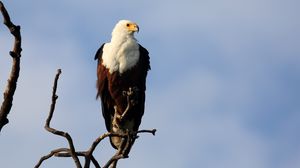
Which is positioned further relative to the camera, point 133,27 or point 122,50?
point 133,27

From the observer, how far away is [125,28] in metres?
9.02

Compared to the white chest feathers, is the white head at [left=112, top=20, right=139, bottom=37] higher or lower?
higher

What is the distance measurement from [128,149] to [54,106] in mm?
1292

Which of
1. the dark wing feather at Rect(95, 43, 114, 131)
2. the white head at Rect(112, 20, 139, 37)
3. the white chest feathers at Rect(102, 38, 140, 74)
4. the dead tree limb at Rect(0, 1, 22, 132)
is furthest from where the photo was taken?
the white head at Rect(112, 20, 139, 37)

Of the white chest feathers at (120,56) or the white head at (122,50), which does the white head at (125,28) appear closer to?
the white head at (122,50)

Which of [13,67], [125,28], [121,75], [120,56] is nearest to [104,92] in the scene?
[121,75]

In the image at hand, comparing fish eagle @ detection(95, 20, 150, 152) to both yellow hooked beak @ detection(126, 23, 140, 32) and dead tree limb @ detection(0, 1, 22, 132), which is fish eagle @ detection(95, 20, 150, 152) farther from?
dead tree limb @ detection(0, 1, 22, 132)

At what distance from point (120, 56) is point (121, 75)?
267 millimetres

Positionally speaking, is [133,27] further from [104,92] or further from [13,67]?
[13,67]

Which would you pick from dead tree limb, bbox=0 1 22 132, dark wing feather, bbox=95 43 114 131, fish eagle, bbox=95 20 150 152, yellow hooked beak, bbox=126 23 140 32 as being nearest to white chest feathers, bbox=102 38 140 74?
fish eagle, bbox=95 20 150 152

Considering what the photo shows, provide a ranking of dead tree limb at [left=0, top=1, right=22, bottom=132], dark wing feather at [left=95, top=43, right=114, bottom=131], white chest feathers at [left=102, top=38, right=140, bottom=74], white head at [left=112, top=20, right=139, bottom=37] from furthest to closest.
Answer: white head at [left=112, top=20, right=139, bottom=37]
dark wing feather at [left=95, top=43, right=114, bottom=131]
white chest feathers at [left=102, top=38, right=140, bottom=74]
dead tree limb at [left=0, top=1, right=22, bottom=132]

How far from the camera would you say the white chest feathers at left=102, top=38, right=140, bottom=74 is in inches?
338

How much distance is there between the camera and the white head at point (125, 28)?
8.97 metres

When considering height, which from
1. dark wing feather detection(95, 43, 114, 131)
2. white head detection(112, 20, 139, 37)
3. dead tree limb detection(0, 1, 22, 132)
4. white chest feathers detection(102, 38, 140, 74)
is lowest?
dead tree limb detection(0, 1, 22, 132)
